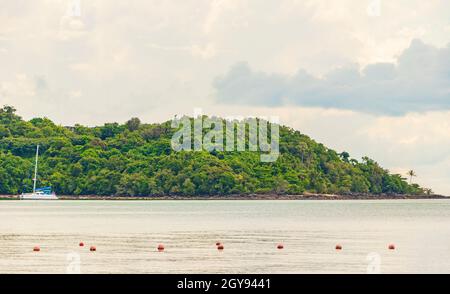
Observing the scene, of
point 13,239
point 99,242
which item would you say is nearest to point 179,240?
point 99,242

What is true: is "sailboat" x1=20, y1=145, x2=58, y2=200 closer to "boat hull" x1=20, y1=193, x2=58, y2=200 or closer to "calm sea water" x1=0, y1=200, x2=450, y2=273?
"boat hull" x1=20, y1=193, x2=58, y2=200

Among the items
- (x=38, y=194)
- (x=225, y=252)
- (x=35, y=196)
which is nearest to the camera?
(x=225, y=252)

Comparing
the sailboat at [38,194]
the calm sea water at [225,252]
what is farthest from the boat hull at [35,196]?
the calm sea water at [225,252]

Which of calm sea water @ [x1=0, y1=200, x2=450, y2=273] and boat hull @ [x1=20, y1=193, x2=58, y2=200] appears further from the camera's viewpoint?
boat hull @ [x1=20, y1=193, x2=58, y2=200]

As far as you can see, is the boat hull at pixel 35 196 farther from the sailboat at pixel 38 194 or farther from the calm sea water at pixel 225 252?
the calm sea water at pixel 225 252

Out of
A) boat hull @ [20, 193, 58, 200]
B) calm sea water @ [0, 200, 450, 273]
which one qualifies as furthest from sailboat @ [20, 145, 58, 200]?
calm sea water @ [0, 200, 450, 273]

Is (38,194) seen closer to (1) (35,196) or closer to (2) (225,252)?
(1) (35,196)

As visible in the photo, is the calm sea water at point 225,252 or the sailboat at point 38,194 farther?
the sailboat at point 38,194

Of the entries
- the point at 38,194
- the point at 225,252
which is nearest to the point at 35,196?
the point at 38,194

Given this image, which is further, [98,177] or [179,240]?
[98,177]

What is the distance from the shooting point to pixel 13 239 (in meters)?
59.9
